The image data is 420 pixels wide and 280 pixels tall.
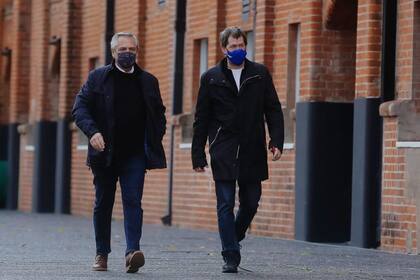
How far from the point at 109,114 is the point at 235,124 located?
1.03 metres

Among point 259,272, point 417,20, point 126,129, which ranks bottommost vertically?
point 259,272

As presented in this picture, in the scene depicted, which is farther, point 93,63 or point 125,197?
A: point 93,63

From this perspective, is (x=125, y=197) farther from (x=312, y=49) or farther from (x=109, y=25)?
(x=109, y=25)

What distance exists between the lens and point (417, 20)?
60.6ft

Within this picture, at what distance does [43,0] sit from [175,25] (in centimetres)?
883

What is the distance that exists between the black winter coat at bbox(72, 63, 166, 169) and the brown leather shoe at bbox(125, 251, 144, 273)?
0.74 m

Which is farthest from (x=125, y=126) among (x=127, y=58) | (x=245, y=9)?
(x=245, y=9)

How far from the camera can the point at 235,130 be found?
46.1 feet

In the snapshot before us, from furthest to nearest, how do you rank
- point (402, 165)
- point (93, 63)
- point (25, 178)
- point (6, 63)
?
point (6, 63)
point (25, 178)
point (93, 63)
point (402, 165)

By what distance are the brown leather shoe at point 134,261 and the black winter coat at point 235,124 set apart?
87 centimetres

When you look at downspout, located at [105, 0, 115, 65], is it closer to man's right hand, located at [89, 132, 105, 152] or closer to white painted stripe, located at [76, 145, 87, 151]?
white painted stripe, located at [76, 145, 87, 151]

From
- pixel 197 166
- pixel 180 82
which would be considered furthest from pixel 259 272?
pixel 180 82

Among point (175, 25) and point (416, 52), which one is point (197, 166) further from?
point (175, 25)

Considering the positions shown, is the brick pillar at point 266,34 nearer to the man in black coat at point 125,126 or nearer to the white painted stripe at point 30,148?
the man in black coat at point 125,126
